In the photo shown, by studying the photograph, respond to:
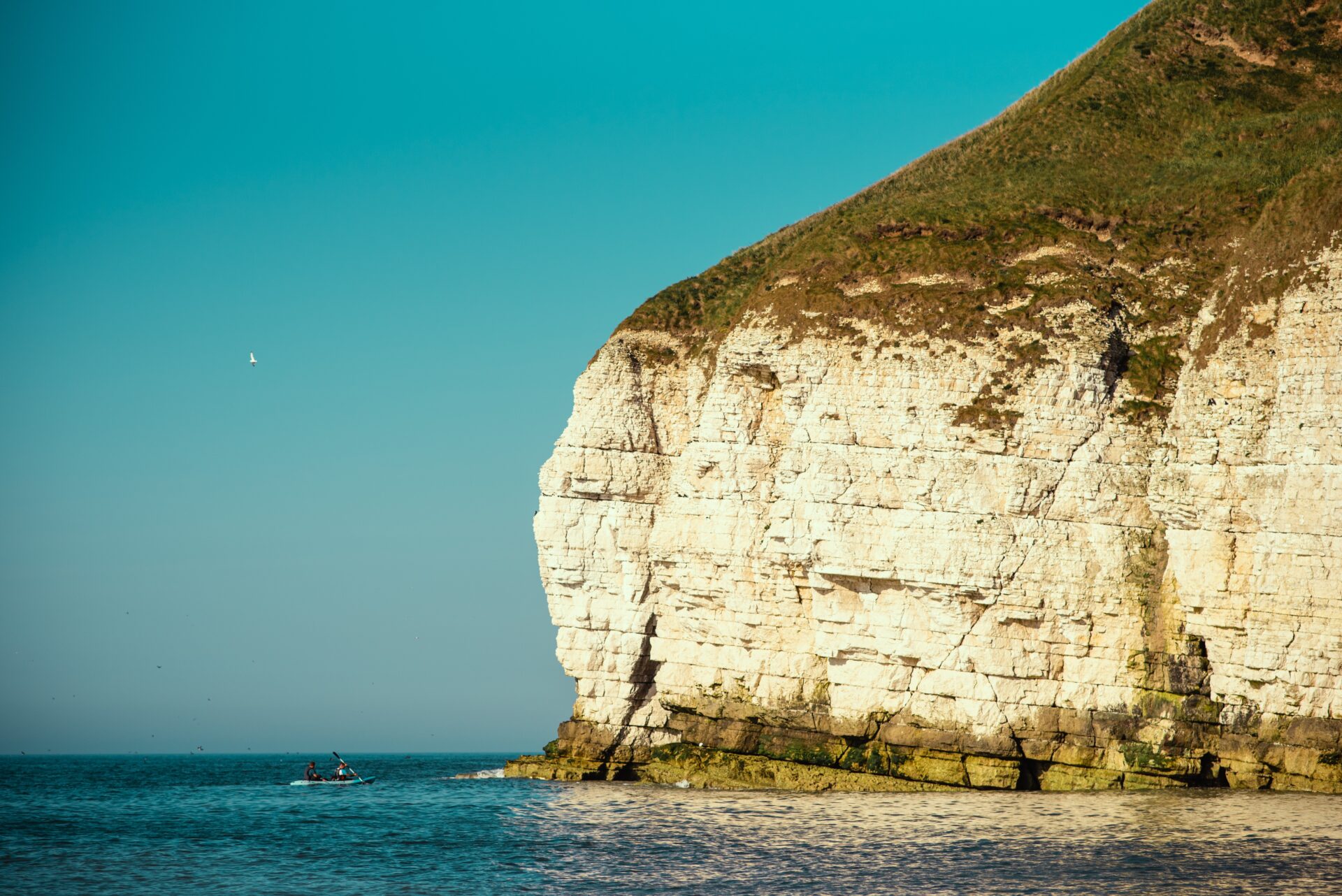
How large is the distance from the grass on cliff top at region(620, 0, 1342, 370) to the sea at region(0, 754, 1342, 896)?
13.6m

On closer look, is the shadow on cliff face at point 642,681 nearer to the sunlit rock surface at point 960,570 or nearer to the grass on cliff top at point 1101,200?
the sunlit rock surface at point 960,570

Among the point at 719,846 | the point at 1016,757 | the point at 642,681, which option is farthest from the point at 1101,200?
the point at 719,846

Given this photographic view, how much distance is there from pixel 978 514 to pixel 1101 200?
43.9 feet

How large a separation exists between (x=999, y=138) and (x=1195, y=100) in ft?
23.6

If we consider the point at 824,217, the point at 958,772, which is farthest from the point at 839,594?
the point at 824,217

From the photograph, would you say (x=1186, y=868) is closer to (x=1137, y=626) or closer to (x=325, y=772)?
(x=1137, y=626)

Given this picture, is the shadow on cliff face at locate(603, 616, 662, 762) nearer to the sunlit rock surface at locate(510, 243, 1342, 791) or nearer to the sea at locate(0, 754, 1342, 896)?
the sunlit rock surface at locate(510, 243, 1342, 791)

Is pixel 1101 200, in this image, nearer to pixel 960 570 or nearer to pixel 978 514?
pixel 978 514

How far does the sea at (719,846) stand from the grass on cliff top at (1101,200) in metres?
13.6

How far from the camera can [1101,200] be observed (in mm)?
43781

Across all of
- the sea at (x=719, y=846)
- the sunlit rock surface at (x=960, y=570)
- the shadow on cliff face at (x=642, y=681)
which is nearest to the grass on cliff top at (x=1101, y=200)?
the sunlit rock surface at (x=960, y=570)

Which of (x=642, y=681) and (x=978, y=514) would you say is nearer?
(x=978, y=514)

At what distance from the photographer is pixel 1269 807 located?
95.7 feet

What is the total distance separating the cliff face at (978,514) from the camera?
3319cm
